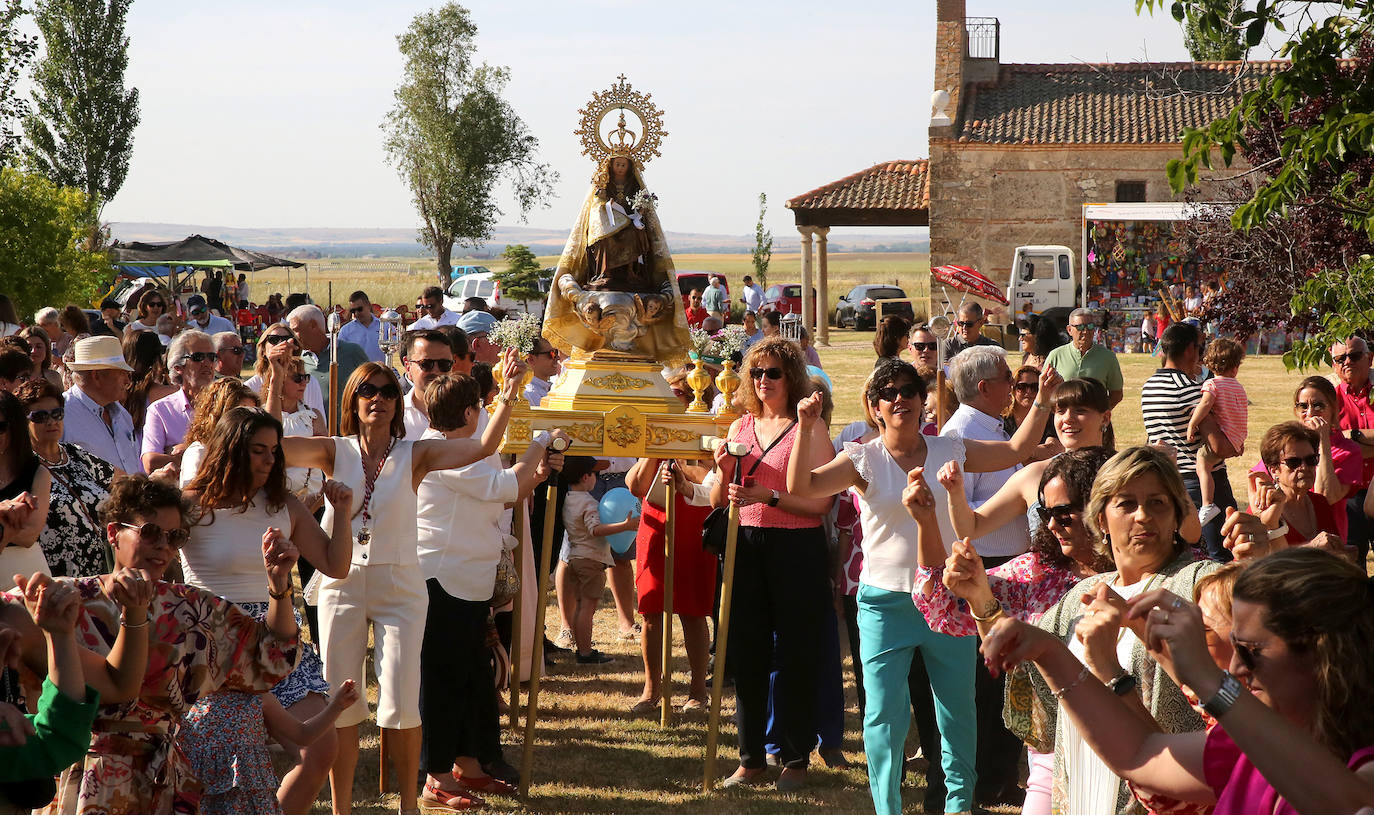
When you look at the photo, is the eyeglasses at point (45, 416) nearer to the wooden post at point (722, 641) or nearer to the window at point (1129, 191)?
the wooden post at point (722, 641)

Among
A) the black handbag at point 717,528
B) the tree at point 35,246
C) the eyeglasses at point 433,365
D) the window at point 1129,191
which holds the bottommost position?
the black handbag at point 717,528

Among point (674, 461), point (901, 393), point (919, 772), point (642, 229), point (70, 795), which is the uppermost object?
point (642, 229)

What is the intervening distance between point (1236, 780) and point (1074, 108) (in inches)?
1370

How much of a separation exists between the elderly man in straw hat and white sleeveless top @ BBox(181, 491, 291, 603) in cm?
230

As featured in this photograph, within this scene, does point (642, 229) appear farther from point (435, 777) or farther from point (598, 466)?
point (435, 777)

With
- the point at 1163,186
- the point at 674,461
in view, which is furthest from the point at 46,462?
the point at 1163,186

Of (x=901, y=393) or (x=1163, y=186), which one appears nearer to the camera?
(x=901, y=393)

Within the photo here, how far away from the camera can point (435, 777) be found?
5805 millimetres

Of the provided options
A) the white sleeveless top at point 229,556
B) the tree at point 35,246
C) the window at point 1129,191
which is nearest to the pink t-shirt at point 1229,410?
the white sleeveless top at point 229,556

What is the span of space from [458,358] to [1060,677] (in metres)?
5.52

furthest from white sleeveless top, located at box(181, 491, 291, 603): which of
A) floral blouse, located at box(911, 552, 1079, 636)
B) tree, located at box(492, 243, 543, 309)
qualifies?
tree, located at box(492, 243, 543, 309)

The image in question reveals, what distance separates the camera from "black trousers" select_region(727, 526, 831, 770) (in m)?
6.05

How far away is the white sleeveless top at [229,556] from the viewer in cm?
457

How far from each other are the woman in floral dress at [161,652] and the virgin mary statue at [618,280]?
2851mm
